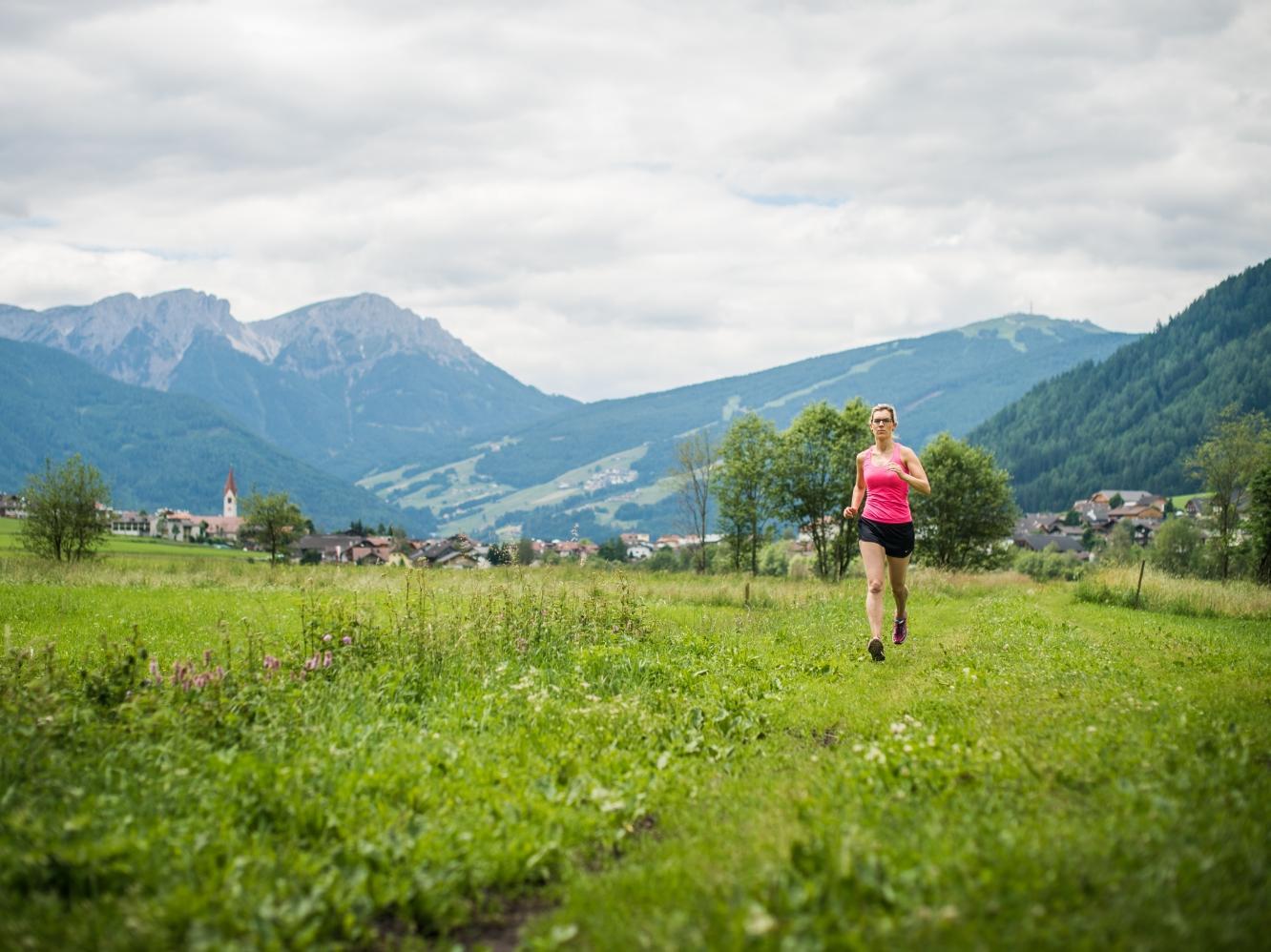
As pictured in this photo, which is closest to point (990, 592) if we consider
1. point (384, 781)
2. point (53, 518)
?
point (384, 781)

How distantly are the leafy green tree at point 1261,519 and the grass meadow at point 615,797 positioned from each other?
2297 inches

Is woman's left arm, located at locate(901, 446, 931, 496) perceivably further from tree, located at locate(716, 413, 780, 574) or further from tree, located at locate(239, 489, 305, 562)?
tree, located at locate(239, 489, 305, 562)

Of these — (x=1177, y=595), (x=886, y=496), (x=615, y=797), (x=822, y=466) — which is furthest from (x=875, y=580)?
(x=822, y=466)

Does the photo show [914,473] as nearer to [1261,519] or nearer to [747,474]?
[747,474]

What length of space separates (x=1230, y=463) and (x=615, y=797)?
74729mm

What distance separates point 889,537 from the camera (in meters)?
12.4

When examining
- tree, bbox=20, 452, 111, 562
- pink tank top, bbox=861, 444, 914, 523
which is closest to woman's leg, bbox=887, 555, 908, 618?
pink tank top, bbox=861, 444, 914, 523

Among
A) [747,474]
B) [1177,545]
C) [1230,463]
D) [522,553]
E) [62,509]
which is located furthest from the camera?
[1177,545]

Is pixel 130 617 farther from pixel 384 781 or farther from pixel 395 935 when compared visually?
pixel 395 935

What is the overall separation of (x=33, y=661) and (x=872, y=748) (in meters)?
8.42

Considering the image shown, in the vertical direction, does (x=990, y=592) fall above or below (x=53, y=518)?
below

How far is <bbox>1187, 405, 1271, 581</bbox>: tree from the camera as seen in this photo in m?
65.7

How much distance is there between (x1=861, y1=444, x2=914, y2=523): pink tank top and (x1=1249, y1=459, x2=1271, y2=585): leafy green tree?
5828 cm

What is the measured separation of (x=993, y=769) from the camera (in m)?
6.02
